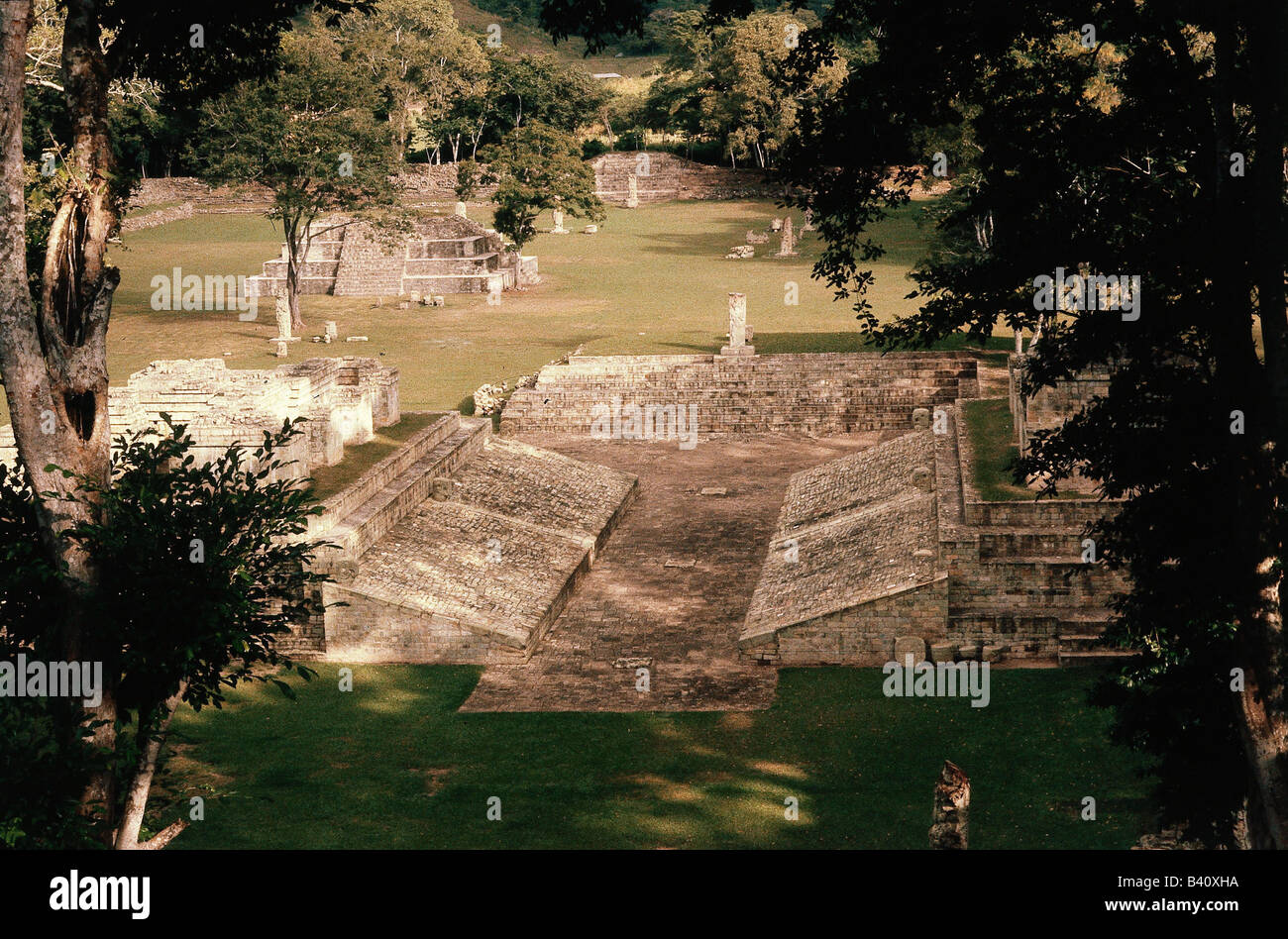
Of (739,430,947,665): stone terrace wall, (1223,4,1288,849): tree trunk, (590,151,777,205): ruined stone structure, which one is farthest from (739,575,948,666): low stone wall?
(590,151,777,205): ruined stone structure

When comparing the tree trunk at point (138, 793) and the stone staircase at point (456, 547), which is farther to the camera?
the stone staircase at point (456, 547)

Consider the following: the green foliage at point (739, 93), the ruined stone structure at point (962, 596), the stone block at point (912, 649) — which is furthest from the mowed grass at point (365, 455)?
the green foliage at point (739, 93)

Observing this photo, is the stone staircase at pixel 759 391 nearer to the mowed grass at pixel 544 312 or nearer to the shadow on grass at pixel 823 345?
the shadow on grass at pixel 823 345

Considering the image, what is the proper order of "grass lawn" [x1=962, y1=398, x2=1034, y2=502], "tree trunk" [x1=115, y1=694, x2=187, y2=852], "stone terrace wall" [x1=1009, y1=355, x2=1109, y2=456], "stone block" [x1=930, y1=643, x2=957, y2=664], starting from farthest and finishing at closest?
"stone terrace wall" [x1=1009, y1=355, x2=1109, y2=456], "grass lawn" [x1=962, y1=398, x2=1034, y2=502], "stone block" [x1=930, y1=643, x2=957, y2=664], "tree trunk" [x1=115, y1=694, x2=187, y2=852]

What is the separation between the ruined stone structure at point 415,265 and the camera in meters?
64.9

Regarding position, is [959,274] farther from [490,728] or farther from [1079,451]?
[490,728]

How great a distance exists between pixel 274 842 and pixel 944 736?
391 inches

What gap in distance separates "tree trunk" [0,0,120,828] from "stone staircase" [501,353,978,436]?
2830 cm

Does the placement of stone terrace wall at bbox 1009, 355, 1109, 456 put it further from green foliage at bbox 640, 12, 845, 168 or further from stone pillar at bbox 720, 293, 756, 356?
green foliage at bbox 640, 12, 845, 168

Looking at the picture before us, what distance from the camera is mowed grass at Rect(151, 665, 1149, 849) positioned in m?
19.1

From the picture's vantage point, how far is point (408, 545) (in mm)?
28516

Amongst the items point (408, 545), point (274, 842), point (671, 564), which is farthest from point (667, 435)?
point (274, 842)

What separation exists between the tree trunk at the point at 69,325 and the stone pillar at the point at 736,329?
31528 millimetres
